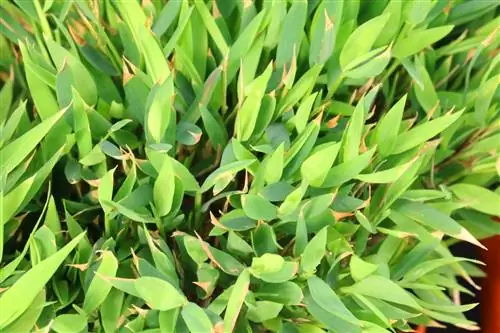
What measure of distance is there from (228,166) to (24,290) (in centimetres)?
15

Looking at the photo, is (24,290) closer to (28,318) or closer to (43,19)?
(28,318)

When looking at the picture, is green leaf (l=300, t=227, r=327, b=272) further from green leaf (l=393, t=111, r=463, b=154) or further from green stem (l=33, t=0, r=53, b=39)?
green stem (l=33, t=0, r=53, b=39)

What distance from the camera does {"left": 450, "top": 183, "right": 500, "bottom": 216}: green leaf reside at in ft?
1.83

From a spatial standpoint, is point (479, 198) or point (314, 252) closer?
point (314, 252)

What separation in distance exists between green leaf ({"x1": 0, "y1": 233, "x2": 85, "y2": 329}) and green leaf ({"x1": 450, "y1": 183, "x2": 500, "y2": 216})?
32cm

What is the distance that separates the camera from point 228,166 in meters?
0.46

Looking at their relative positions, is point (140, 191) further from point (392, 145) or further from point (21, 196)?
point (392, 145)

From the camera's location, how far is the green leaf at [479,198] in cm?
56

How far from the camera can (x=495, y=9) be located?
63 cm

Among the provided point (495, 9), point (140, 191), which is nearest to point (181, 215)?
point (140, 191)

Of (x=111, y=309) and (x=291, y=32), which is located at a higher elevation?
(x=291, y=32)

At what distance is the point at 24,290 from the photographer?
0.41 m

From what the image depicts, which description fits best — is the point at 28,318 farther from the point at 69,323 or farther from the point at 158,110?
the point at 158,110

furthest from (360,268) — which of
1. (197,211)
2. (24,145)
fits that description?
(24,145)
